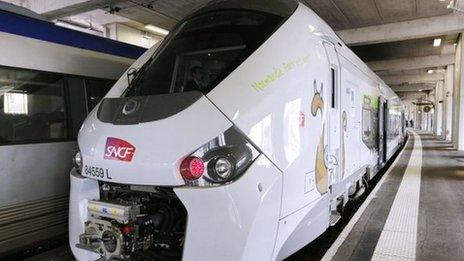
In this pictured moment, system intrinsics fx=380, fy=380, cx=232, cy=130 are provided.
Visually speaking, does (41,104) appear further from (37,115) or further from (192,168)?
(192,168)

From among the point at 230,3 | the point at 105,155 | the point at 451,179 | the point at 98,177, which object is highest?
the point at 230,3

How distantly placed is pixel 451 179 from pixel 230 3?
25.8 feet

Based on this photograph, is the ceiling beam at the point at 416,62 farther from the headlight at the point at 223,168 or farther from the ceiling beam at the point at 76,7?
the headlight at the point at 223,168

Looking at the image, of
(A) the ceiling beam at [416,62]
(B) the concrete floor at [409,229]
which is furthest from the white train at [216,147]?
(A) the ceiling beam at [416,62]

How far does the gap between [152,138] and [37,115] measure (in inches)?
98.4

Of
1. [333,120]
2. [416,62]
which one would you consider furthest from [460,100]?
[333,120]

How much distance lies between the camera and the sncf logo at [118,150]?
8.80 feet

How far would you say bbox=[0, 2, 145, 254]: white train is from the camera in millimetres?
4070

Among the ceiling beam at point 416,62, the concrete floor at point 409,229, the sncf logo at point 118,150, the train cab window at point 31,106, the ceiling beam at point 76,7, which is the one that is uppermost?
the ceiling beam at point 416,62

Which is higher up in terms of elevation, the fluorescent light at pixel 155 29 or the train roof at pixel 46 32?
the fluorescent light at pixel 155 29

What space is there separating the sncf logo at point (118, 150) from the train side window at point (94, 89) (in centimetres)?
249

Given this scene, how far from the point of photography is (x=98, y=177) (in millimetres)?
2881

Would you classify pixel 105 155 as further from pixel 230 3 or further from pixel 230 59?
pixel 230 3

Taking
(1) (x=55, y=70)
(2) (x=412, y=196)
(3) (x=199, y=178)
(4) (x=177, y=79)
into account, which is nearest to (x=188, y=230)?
(3) (x=199, y=178)
